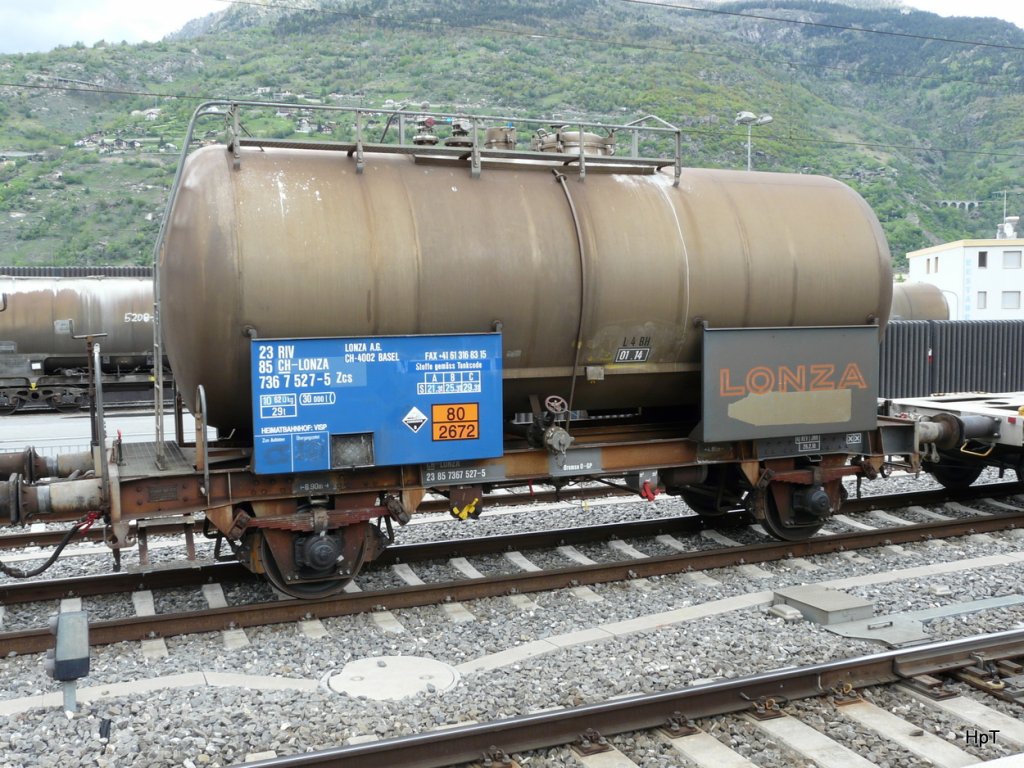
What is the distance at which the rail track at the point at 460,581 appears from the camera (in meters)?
7.50

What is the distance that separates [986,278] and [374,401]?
53.3 m

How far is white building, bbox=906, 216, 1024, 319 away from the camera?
51.7m

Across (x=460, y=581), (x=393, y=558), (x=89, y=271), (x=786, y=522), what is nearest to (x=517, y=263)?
(x=460, y=581)

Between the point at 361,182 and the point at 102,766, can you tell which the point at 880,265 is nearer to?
the point at 361,182

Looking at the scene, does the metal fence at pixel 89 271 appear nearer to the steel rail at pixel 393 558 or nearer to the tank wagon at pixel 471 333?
the steel rail at pixel 393 558

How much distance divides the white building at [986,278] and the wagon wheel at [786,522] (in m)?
46.4

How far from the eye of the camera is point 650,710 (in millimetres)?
5812

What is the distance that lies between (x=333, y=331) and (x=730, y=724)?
4.36 meters

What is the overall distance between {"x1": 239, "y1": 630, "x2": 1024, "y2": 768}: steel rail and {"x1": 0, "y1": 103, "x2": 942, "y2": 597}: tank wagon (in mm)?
2919

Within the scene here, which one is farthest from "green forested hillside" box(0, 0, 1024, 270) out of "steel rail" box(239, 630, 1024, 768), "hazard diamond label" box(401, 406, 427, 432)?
"steel rail" box(239, 630, 1024, 768)

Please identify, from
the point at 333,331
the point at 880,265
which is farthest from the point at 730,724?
the point at 880,265

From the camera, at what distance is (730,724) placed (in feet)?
19.2

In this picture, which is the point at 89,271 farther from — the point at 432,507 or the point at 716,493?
the point at 716,493

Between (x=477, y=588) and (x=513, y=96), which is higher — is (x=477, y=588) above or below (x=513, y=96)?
below
